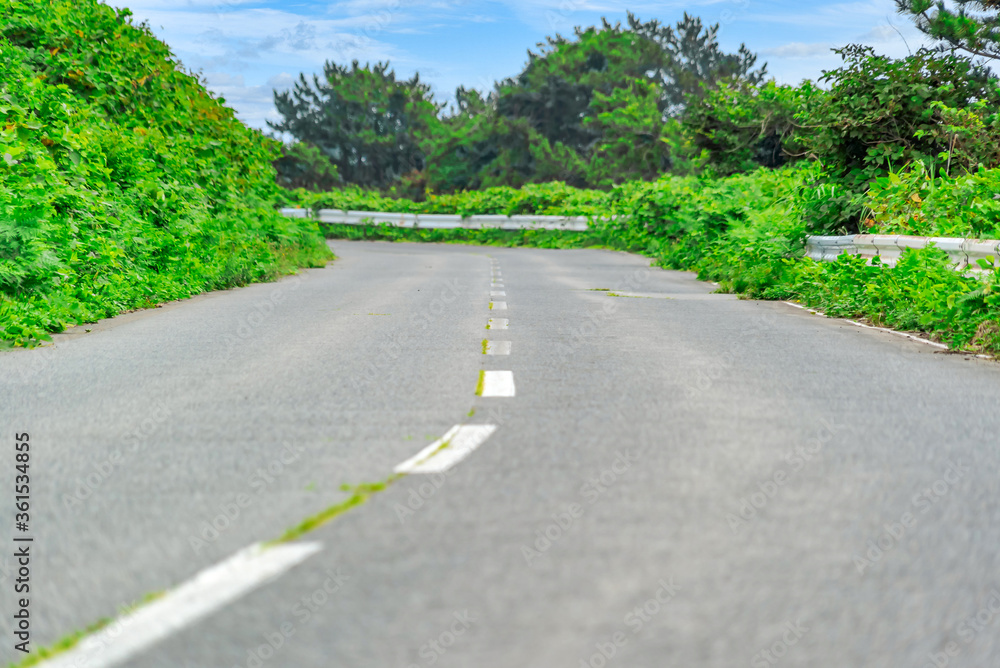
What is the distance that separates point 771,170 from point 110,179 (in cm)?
1976

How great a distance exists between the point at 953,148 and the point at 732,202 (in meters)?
6.64

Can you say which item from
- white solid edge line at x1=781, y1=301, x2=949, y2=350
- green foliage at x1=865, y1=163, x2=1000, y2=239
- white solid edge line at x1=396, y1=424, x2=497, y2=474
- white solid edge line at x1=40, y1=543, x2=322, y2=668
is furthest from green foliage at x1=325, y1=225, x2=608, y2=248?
white solid edge line at x1=40, y1=543, x2=322, y2=668

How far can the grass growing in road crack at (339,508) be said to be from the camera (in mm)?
3846

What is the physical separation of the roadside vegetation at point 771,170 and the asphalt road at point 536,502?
3.01 m

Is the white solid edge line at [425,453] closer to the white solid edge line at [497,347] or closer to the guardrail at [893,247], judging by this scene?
the white solid edge line at [497,347]

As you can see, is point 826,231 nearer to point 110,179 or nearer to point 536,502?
point 110,179

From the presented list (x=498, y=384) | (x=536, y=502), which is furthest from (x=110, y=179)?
(x=536, y=502)

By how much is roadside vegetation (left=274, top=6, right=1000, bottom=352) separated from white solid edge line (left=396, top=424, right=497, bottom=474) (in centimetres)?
587

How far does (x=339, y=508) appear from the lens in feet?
13.6

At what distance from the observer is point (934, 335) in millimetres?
10609

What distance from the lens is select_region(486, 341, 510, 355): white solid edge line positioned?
886cm

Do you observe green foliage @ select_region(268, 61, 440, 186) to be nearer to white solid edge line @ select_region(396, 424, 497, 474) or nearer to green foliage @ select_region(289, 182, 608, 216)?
green foliage @ select_region(289, 182, 608, 216)

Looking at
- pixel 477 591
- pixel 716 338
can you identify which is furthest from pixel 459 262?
pixel 477 591

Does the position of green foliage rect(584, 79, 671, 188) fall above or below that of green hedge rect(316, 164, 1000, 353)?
above
